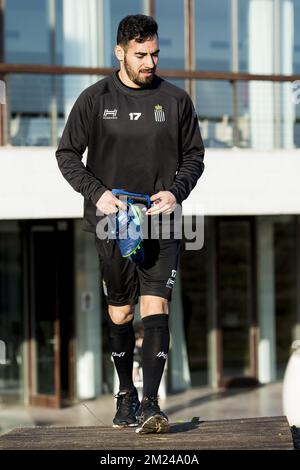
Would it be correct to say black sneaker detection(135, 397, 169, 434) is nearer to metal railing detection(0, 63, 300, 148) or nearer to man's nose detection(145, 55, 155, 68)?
man's nose detection(145, 55, 155, 68)

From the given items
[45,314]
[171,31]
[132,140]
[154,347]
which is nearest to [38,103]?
[171,31]

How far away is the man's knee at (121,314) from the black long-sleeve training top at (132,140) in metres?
0.48

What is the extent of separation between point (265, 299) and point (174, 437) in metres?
10.9

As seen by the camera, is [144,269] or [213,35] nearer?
[144,269]

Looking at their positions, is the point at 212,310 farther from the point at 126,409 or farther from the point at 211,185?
the point at 126,409

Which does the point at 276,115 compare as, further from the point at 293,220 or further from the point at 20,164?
the point at 20,164

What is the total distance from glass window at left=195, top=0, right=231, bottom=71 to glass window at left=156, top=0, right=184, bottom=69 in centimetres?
22

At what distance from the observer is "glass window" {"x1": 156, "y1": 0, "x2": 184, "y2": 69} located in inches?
571

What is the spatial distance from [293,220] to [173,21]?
134 inches

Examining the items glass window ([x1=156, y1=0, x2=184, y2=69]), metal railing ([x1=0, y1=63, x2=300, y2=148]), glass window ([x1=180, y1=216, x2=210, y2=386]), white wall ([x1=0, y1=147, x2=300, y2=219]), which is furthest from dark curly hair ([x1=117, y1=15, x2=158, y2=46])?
glass window ([x1=180, y1=216, x2=210, y2=386])

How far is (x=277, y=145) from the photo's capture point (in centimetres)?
1449

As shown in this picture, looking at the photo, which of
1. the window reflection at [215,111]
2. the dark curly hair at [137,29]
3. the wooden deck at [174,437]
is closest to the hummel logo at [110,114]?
the dark curly hair at [137,29]

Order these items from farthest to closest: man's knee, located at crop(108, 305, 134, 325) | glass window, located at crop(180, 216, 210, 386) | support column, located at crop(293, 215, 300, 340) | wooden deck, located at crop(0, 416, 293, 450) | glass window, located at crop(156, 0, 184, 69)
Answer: support column, located at crop(293, 215, 300, 340)
glass window, located at crop(180, 216, 210, 386)
glass window, located at crop(156, 0, 184, 69)
man's knee, located at crop(108, 305, 134, 325)
wooden deck, located at crop(0, 416, 293, 450)

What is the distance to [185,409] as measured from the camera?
1443 centimetres
